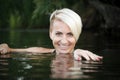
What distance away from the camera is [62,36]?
27.1ft

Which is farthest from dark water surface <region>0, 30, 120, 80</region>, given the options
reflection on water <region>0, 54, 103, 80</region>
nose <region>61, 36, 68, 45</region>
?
nose <region>61, 36, 68, 45</region>

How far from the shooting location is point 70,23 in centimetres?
809

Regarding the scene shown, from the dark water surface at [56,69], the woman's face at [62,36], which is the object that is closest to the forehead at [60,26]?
the woman's face at [62,36]

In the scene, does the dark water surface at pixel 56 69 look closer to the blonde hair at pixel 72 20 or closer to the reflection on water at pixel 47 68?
the reflection on water at pixel 47 68

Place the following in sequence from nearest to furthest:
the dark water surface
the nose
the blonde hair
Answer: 1. the dark water surface
2. the blonde hair
3. the nose

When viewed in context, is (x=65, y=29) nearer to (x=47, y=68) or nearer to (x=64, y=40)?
(x=64, y=40)

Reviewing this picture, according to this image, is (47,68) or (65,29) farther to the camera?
(65,29)

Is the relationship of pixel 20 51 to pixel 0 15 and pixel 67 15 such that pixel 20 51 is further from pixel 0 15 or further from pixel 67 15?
pixel 0 15

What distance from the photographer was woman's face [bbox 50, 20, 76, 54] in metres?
8.20

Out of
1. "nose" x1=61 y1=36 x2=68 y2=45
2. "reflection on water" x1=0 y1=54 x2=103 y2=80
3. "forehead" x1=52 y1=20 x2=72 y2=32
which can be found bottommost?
"reflection on water" x1=0 y1=54 x2=103 y2=80

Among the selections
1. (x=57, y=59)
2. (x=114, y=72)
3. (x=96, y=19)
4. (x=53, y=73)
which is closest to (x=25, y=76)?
(x=53, y=73)

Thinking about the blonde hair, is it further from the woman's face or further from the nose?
the nose

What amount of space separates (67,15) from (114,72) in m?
2.25

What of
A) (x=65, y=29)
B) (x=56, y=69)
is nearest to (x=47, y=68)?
(x=56, y=69)
